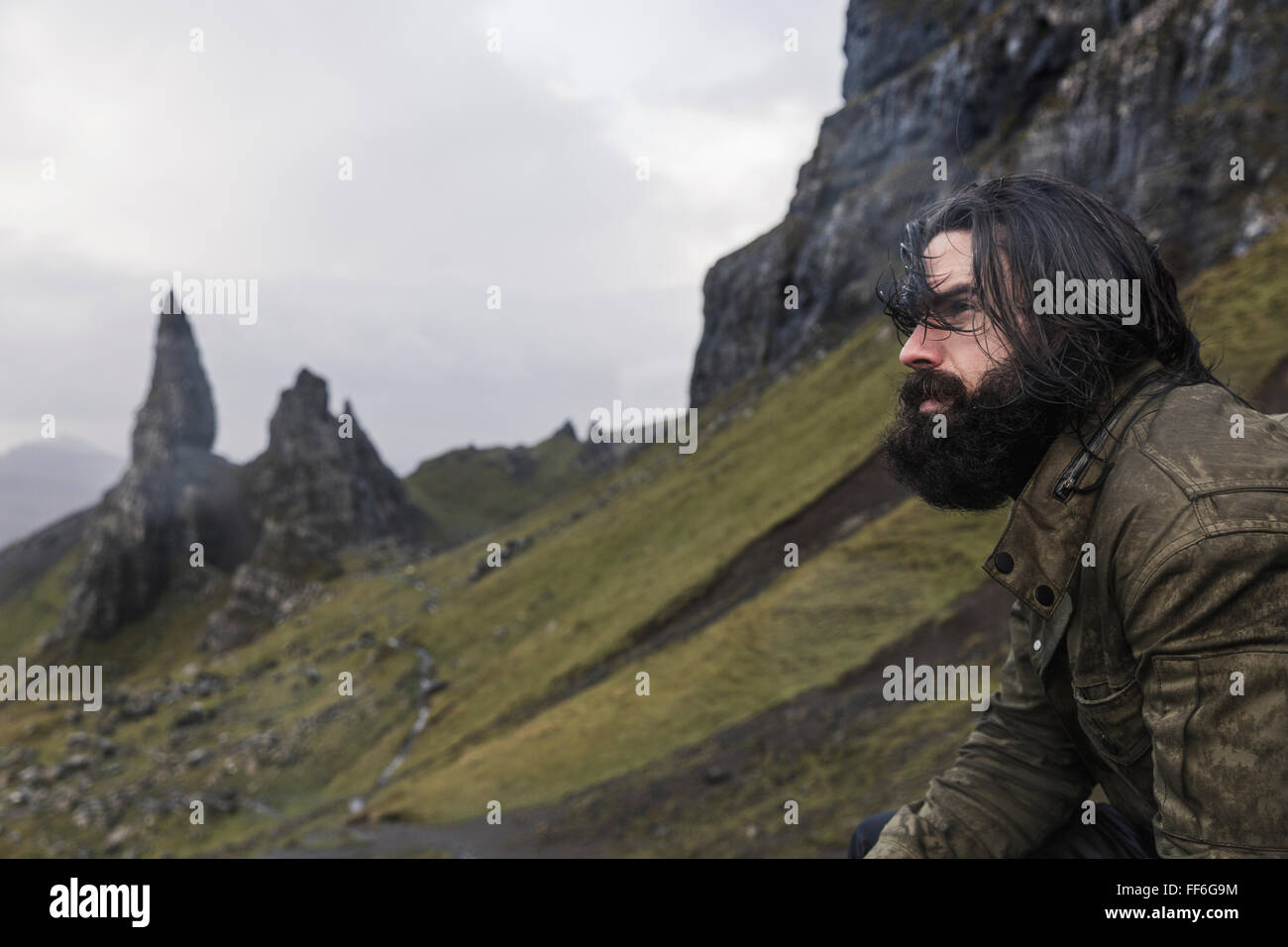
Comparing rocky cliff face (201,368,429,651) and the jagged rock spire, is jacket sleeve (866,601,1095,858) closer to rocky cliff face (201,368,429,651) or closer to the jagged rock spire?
rocky cliff face (201,368,429,651)

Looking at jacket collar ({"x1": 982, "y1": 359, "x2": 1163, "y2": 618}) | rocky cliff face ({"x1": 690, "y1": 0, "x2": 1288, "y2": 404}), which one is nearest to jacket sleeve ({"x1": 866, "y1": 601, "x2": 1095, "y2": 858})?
jacket collar ({"x1": 982, "y1": 359, "x2": 1163, "y2": 618})

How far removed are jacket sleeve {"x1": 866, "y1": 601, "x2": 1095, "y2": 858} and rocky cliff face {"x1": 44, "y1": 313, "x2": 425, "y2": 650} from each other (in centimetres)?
15533

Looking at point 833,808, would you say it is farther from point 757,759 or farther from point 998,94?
point 998,94

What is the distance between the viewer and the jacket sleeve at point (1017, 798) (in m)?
4.42

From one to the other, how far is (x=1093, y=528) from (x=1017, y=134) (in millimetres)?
130849

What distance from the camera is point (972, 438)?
3863 mm

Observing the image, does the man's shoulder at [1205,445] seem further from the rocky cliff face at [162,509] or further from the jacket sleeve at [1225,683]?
the rocky cliff face at [162,509]

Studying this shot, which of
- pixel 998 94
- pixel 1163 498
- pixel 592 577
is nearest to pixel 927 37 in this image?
pixel 998 94

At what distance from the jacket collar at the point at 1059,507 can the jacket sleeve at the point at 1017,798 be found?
0.79 meters

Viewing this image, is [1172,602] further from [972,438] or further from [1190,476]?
[972,438]

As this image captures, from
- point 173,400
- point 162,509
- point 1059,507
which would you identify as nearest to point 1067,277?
point 1059,507

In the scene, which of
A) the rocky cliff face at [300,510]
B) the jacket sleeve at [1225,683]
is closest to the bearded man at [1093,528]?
the jacket sleeve at [1225,683]

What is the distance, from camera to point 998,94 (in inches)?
4702
